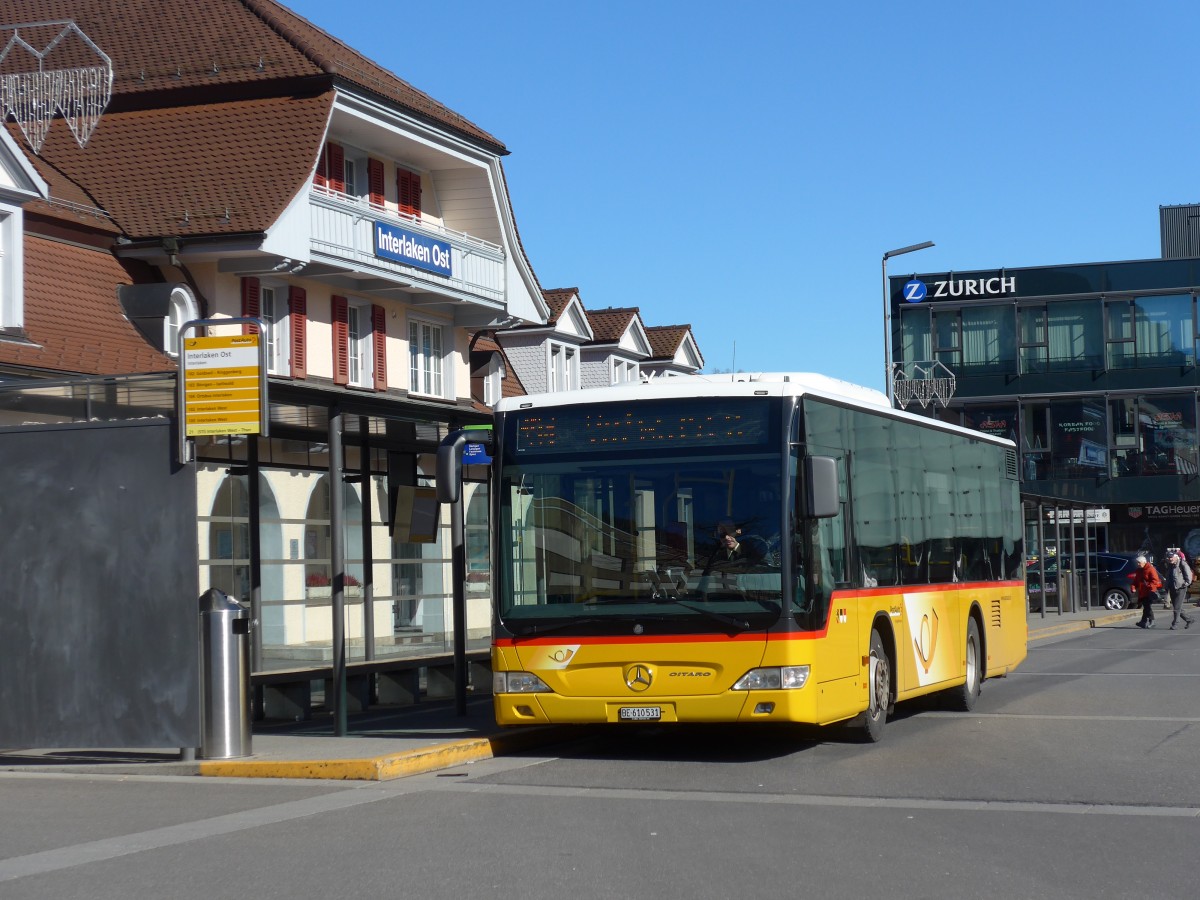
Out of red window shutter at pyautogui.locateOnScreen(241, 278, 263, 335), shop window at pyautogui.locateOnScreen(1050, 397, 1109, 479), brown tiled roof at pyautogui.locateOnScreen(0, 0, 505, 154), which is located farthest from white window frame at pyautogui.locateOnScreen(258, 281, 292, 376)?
shop window at pyautogui.locateOnScreen(1050, 397, 1109, 479)

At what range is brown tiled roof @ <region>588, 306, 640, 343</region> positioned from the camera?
5366cm

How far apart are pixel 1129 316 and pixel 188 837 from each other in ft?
213

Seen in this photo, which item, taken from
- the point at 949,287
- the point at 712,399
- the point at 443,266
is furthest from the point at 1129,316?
the point at 712,399

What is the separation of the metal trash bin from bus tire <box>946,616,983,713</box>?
7913 mm

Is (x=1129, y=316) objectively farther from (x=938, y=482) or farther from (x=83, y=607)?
(x=83, y=607)

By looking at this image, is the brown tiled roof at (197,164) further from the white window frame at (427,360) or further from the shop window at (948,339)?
the shop window at (948,339)

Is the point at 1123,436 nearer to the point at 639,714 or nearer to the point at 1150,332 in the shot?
the point at 1150,332

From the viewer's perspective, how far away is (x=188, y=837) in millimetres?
9969

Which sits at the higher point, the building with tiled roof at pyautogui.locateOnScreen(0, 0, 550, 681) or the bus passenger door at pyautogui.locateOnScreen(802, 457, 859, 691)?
the building with tiled roof at pyautogui.locateOnScreen(0, 0, 550, 681)

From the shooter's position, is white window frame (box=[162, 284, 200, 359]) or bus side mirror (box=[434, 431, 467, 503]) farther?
white window frame (box=[162, 284, 200, 359])

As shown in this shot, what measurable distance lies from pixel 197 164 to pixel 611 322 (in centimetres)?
2627

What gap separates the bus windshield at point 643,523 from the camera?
43.5 ft

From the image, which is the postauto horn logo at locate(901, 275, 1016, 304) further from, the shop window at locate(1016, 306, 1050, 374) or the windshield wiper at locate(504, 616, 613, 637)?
the windshield wiper at locate(504, 616, 613, 637)

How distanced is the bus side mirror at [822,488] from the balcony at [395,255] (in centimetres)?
1782
